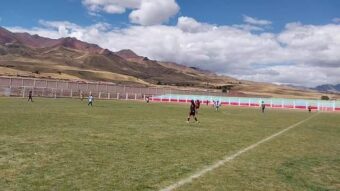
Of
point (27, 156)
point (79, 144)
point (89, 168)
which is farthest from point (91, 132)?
point (89, 168)

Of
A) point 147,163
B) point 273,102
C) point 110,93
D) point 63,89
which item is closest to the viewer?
point 147,163

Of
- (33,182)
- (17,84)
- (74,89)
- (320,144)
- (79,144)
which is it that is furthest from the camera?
(74,89)

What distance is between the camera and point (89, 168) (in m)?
10.7

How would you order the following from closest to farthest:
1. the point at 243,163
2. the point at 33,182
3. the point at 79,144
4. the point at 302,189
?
the point at 33,182 → the point at 302,189 → the point at 243,163 → the point at 79,144

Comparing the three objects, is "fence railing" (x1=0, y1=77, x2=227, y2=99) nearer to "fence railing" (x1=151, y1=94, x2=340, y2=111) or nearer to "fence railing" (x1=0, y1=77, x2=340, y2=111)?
"fence railing" (x1=0, y1=77, x2=340, y2=111)

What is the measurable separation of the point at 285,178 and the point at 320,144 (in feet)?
30.9

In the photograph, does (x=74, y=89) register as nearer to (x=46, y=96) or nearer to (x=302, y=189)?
(x=46, y=96)

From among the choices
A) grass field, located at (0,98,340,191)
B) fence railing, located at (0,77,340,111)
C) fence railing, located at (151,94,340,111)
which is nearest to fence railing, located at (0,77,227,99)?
fence railing, located at (0,77,340,111)

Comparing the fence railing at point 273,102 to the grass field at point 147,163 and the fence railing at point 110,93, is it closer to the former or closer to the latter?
the fence railing at point 110,93

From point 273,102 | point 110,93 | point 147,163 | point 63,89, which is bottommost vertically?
point 147,163

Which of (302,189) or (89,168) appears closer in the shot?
(302,189)

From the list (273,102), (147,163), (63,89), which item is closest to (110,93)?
(63,89)

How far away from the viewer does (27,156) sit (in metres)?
12.1

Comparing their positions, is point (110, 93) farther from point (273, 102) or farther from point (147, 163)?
point (147, 163)
